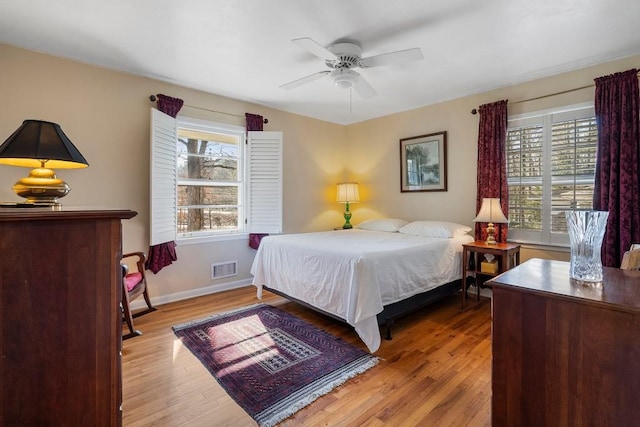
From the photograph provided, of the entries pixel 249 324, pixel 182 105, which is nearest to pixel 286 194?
pixel 182 105

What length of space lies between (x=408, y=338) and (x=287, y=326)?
108 centimetres

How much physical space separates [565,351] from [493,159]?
2889 millimetres

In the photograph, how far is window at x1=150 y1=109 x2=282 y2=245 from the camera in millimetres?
3301

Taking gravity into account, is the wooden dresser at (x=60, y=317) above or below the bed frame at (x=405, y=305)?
above

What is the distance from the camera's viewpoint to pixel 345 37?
248cm

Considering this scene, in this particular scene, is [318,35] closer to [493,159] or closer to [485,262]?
[493,159]

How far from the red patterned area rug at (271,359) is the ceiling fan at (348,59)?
2.28 metres

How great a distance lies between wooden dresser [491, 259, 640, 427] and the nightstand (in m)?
1.80

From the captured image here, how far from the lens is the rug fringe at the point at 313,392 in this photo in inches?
64.7

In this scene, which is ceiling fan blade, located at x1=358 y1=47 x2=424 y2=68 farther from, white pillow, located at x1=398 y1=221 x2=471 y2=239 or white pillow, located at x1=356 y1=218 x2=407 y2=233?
white pillow, located at x1=356 y1=218 x2=407 y2=233

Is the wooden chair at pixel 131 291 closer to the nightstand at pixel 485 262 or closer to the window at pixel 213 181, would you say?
the window at pixel 213 181

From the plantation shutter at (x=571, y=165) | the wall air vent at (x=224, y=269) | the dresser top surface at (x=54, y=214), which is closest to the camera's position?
the dresser top surface at (x=54, y=214)

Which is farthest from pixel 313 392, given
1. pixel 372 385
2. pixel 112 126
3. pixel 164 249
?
pixel 112 126

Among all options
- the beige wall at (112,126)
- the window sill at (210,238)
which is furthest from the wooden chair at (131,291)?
the window sill at (210,238)
